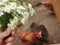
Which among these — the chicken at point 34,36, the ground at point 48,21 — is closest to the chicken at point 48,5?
the ground at point 48,21

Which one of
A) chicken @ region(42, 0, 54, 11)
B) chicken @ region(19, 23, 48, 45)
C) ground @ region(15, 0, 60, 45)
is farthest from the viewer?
chicken @ region(42, 0, 54, 11)

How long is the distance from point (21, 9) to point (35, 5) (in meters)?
0.89

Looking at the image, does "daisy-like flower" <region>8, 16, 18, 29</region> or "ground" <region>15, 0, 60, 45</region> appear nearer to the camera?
"daisy-like flower" <region>8, 16, 18, 29</region>

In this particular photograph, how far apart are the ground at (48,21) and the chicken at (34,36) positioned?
10 cm

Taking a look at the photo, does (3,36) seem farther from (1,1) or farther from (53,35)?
(53,35)

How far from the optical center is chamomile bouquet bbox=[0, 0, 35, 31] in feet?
3.47

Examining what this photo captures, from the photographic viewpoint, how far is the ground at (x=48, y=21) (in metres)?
1.64

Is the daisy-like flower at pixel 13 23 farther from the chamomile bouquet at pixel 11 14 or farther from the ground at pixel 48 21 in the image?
the ground at pixel 48 21

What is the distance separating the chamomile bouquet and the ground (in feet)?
1.60

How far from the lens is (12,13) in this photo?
3.53ft

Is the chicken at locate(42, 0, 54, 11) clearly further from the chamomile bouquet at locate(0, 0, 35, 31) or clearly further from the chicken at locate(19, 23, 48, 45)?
the chamomile bouquet at locate(0, 0, 35, 31)

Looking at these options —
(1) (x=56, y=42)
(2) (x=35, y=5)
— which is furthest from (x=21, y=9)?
(2) (x=35, y=5)

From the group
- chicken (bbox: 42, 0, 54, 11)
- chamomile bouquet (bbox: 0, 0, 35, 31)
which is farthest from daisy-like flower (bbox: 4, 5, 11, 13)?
chicken (bbox: 42, 0, 54, 11)

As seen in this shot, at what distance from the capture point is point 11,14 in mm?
1075
